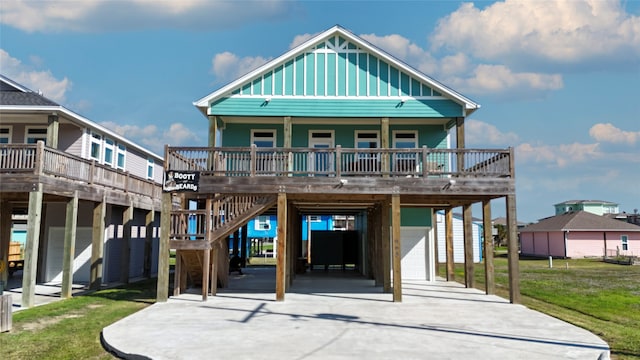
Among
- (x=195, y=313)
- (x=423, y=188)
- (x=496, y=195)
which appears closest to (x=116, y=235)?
(x=195, y=313)

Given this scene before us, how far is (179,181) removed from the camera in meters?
13.4

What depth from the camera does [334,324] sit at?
9.75 meters

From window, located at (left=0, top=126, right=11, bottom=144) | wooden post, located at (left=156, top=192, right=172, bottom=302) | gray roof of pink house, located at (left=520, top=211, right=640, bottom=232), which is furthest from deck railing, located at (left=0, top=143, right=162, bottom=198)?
gray roof of pink house, located at (left=520, top=211, right=640, bottom=232)

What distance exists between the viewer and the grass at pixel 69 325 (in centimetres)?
785

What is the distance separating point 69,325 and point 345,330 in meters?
6.04

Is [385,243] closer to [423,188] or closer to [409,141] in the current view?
[423,188]

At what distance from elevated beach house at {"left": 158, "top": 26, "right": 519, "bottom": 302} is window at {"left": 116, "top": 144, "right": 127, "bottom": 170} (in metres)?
6.07

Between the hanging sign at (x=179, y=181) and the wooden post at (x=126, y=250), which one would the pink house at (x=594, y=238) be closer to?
the wooden post at (x=126, y=250)

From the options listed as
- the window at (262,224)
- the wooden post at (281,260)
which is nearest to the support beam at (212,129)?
the wooden post at (281,260)

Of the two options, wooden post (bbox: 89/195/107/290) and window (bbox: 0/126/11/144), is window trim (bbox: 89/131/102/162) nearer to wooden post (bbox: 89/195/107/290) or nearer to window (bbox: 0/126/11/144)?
window (bbox: 0/126/11/144)

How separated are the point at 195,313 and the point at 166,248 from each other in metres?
2.87

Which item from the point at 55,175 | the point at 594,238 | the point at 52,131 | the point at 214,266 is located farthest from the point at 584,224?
the point at 55,175

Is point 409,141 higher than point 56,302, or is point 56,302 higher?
point 409,141

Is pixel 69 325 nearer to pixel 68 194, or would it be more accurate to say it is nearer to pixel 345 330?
pixel 68 194
